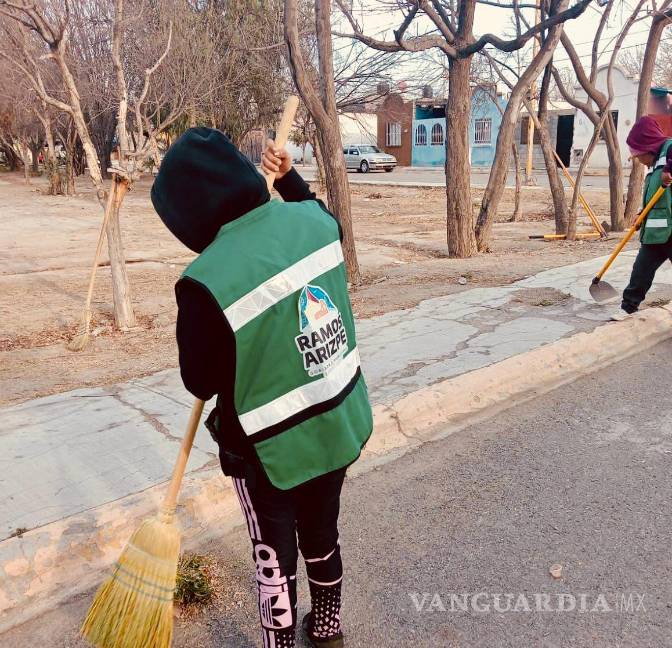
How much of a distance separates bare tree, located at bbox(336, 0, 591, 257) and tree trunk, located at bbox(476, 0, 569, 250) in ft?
0.57

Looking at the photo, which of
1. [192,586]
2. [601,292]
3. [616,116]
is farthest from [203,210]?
[616,116]

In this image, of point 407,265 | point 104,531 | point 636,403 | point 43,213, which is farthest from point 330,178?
point 43,213

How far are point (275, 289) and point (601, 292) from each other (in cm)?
549

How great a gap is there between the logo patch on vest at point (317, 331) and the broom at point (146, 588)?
0.37 m

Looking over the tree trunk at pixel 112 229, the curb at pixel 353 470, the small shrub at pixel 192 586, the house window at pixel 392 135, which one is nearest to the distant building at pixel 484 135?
the house window at pixel 392 135

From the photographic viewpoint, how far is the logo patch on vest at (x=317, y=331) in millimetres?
1767

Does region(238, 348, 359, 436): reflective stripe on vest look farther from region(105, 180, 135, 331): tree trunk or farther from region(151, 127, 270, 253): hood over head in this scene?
region(105, 180, 135, 331): tree trunk

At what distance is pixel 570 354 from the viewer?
5.16 m

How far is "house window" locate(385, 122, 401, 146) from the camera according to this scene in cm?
4953

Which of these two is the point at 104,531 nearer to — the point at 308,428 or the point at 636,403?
the point at 308,428

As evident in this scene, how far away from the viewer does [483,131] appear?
44062 mm

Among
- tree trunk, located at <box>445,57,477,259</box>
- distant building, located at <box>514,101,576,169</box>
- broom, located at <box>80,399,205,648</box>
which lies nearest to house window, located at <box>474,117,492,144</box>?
distant building, located at <box>514,101,576,169</box>

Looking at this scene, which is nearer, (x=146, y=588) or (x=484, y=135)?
(x=146, y=588)

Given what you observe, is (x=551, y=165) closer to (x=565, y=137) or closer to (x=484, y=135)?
(x=565, y=137)
